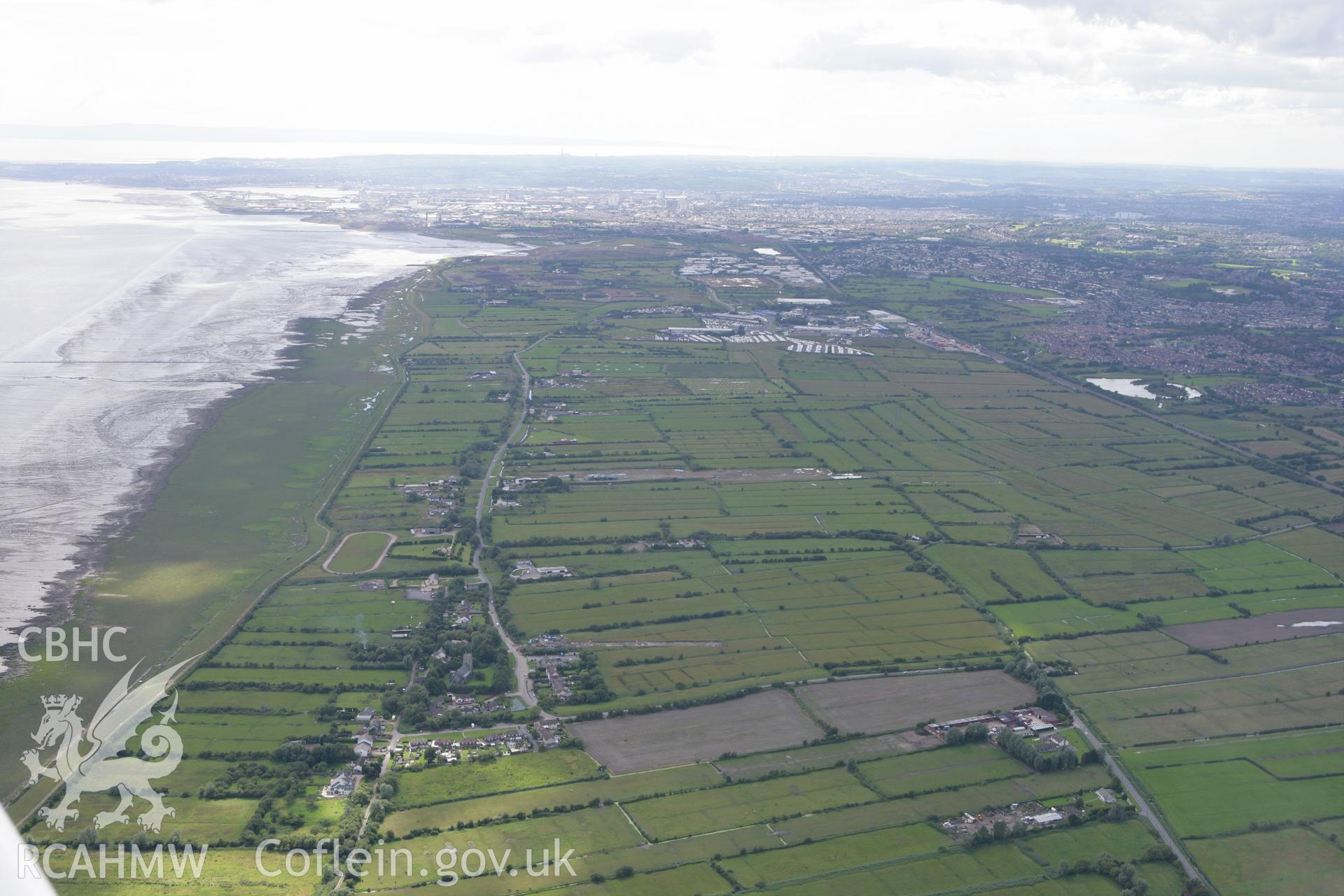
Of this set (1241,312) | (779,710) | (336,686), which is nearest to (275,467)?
(336,686)

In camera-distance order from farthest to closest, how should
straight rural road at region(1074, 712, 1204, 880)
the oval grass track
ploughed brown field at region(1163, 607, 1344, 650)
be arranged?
1. the oval grass track
2. ploughed brown field at region(1163, 607, 1344, 650)
3. straight rural road at region(1074, 712, 1204, 880)

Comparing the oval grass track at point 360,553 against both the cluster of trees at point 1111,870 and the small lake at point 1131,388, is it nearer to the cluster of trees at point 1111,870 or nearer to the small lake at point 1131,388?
the cluster of trees at point 1111,870

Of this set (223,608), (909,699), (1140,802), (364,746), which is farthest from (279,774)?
(1140,802)

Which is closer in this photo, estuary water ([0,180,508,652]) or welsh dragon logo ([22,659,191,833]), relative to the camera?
welsh dragon logo ([22,659,191,833])

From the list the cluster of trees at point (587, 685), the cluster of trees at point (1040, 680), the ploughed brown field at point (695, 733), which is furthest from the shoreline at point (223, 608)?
the cluster of trees at point (1040, 680)

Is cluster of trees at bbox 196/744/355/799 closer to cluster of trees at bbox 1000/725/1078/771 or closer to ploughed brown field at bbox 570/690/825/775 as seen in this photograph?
ploughed brown field at bbox 570/690/825/775

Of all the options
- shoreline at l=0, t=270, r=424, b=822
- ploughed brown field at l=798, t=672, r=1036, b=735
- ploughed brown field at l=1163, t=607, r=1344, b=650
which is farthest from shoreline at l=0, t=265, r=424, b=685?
ploughed brown field at l=1163, t=607, r=1344, b=650
